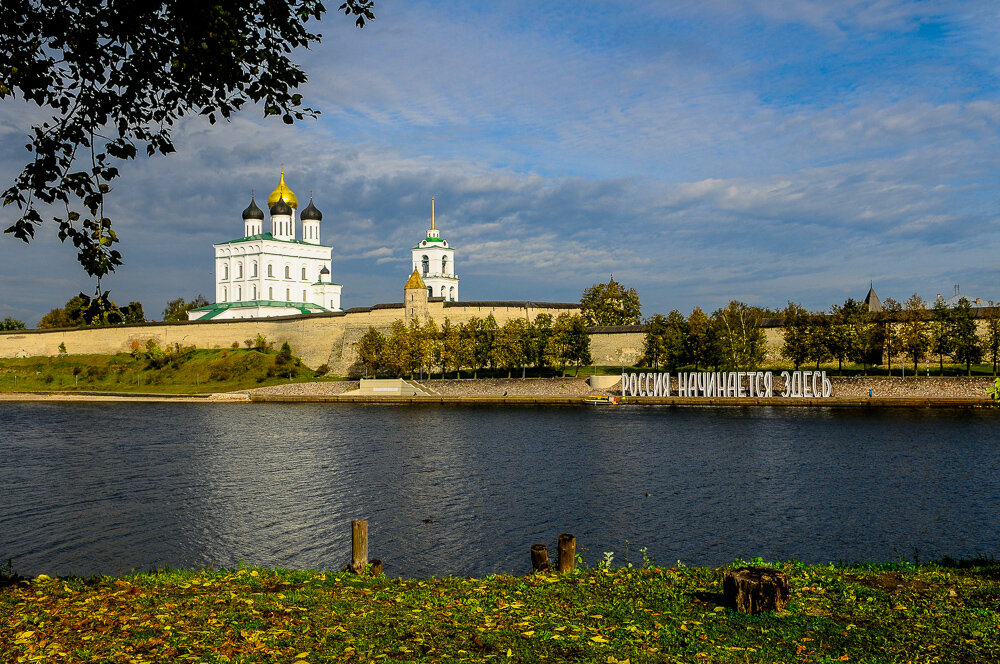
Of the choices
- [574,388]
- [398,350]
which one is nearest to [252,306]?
[398,350]

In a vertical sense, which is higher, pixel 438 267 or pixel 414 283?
pixel 438 267

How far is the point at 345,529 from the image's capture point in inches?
719

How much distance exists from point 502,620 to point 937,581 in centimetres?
479

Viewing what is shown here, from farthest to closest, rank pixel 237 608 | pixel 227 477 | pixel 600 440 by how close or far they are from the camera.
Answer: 1. pixel 600 440
2. pixel 227 477
3. pixel 237 608

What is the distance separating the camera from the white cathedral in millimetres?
93000

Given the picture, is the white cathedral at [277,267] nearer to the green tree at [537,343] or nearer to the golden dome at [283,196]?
the golden dome at [283,196]

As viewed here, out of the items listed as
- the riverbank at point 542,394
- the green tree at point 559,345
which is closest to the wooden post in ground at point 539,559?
the riverbank at point 542,394

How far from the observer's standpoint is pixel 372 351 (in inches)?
2746

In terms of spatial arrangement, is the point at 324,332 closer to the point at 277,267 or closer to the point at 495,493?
the point at 277,267

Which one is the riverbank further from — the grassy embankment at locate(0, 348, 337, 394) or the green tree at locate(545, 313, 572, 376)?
the grassy embankment at locate(0, 348, 337, 394)

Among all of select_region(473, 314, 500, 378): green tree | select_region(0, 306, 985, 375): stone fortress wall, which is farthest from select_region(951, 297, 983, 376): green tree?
select_region(473, 314, 500, 378): green tree

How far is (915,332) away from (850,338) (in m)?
4.26

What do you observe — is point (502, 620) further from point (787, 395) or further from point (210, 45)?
point (787, 395)

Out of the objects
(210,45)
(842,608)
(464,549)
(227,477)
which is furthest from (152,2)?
(227,477)
